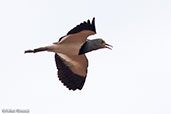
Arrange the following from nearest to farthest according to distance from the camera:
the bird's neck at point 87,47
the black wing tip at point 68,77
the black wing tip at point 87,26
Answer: the black wing tip at point 87,26, the bird's neck at point 87,47, the black wing tip at point 68,77

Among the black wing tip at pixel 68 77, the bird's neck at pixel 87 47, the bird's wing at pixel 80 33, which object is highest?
the bird's wing at pixel 80 33

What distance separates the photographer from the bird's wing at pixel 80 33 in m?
24.1

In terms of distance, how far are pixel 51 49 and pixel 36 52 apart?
54cm

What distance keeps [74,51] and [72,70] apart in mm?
1072

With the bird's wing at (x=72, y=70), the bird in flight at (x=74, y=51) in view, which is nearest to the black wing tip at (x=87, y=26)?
the bird in flight at (x=74, y=51)

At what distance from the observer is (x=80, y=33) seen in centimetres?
2461

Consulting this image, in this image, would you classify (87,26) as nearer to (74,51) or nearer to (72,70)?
(74,51)

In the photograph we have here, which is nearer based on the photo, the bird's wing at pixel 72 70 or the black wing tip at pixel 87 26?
the black wing tip at pixel 87 26

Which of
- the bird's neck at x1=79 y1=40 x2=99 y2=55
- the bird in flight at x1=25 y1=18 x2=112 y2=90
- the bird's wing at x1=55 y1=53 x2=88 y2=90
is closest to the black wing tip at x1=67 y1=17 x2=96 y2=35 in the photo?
the bird in flight at x1=25 y1=18 x2=112 y2=90

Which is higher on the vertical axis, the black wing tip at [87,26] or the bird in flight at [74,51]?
the black wing tip at [87,26]

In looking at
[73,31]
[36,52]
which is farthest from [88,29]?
[36,52]

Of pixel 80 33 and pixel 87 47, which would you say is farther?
pixel 87 47

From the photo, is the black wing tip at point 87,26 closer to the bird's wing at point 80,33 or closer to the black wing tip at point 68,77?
the bird's wing at point 80,33

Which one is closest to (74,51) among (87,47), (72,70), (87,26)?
(87,47)
